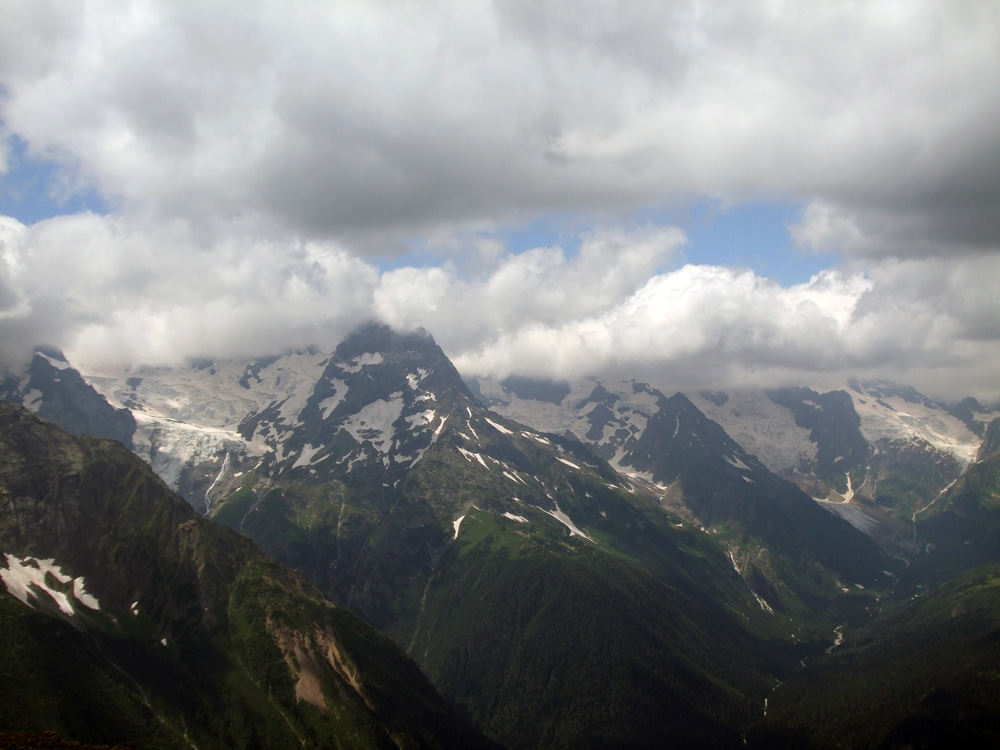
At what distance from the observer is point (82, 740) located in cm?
19225

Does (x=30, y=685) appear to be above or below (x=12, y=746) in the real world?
below

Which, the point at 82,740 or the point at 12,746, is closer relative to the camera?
the point at 12,746

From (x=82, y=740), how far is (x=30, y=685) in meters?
22.2

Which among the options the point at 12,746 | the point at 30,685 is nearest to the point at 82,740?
the point at 30,685

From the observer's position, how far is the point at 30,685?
196 m

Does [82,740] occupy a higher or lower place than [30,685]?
lower

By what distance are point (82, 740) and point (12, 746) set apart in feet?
271

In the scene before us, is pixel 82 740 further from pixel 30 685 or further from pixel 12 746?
pixel 12 746

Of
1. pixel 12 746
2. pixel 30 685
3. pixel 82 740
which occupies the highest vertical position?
pixel 12 746

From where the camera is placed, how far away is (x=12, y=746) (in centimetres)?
12356

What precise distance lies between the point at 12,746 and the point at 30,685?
88551 mm

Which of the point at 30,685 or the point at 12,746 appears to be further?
the point at 30,685
